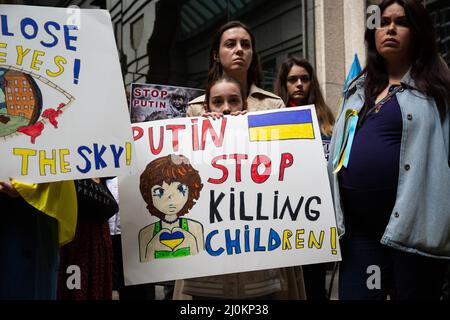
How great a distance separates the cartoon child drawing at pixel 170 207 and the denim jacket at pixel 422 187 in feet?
2.78

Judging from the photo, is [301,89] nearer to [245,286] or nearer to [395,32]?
[395,32]

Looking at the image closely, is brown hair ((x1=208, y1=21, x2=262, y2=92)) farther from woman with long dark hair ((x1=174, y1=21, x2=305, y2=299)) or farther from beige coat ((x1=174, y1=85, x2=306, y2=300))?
beige coat ((x1=174, y1=85, x2=306, y2=300))

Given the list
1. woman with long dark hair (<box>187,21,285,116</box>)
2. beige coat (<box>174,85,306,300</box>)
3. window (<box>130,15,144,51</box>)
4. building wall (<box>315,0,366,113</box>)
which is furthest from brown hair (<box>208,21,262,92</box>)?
window (<box>130,15,144,51</box>)

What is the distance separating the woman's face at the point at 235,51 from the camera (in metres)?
2.91

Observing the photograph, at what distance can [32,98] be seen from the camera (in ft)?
6.72

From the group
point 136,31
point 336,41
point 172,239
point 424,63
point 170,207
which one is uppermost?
point 136,31

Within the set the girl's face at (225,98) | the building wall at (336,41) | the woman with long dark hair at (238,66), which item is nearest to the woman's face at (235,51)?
the woman with long dark hair at (238,66)

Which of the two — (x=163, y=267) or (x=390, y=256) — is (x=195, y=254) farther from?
(x=390, y=256)

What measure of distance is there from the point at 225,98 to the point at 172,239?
79 centimetres

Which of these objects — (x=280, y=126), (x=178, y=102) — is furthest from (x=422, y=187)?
(x=178, y=102)

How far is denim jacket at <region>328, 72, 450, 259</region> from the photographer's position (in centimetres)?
211

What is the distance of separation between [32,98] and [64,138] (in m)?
0.20

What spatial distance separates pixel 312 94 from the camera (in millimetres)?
3689
